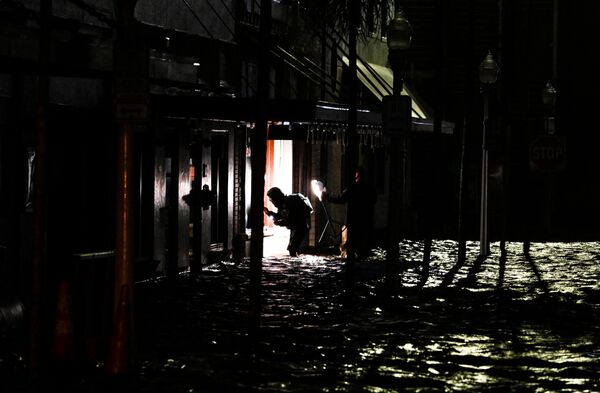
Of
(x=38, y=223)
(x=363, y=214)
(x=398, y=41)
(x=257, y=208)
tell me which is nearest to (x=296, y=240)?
(x=363, y=214)

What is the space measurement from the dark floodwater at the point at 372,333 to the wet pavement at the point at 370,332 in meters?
0.02

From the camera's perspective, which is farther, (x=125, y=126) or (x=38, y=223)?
(x=125, y=126)

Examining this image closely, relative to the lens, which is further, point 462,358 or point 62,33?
point 62,33

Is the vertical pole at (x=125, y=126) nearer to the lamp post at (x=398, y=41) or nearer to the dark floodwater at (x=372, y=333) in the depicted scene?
the dark floodwater at (x=372, y=333)

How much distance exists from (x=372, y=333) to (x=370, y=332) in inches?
4.3

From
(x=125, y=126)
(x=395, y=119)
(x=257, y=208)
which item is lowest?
(x=257, y=208)

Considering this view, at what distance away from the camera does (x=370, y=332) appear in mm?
15703

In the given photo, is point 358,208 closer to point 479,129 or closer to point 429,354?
point 429,354

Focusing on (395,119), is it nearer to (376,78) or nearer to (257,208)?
(257,208)

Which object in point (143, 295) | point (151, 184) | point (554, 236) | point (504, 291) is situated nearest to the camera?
point (143, 295)

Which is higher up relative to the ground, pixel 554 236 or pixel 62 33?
pixel 62 33

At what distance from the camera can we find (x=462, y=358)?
44.2 feet

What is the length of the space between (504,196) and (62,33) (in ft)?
50.9

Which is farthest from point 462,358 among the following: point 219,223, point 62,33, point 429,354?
point 219,223
